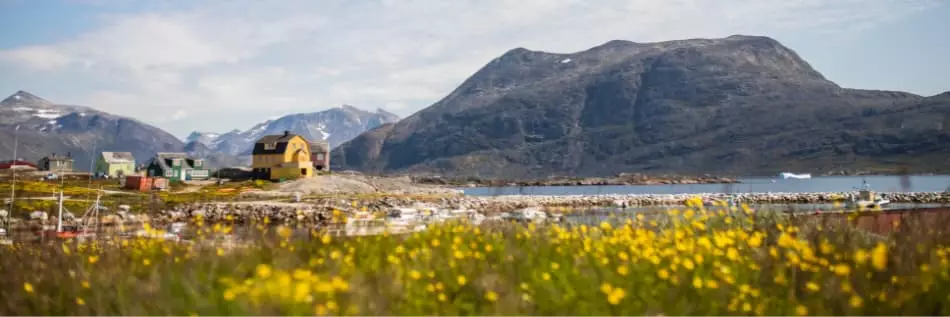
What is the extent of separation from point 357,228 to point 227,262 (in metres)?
3.32

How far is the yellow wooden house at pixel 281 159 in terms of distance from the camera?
91875mm

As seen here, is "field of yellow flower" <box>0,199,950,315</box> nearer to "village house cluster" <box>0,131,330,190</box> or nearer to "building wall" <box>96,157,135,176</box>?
"village house cluster" <box>0,131,330,190</box>

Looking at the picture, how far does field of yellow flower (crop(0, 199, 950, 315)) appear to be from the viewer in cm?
635

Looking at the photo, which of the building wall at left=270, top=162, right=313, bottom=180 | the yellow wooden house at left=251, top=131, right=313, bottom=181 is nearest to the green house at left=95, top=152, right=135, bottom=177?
the yellow wooden house at left=251, top=131, right=313, bottom=181

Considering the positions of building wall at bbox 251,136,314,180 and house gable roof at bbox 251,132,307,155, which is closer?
building wall at bbox 251,136,314,180

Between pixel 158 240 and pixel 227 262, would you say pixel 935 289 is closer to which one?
pixel 227 262

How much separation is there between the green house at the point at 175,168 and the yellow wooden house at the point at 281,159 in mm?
16259

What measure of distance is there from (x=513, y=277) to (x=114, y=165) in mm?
126234

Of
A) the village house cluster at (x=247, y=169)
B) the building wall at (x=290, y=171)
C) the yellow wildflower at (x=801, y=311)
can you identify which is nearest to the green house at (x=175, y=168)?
the village house cluster at (x=247, y=169)

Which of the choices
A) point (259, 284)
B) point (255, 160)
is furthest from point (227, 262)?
point (255, 160)

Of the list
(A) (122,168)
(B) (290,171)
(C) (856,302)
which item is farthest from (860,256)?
(A) (122,168)

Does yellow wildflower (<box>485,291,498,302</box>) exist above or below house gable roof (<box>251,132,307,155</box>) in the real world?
below

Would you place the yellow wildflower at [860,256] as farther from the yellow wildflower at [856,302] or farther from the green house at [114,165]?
the green house at [114,165]

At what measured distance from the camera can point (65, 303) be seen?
7664 mm
